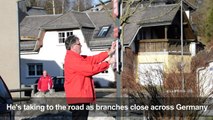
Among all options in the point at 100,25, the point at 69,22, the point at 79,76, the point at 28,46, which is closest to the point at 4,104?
the point at 79,76

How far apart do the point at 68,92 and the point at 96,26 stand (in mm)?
43218

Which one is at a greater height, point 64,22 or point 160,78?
point 64,22

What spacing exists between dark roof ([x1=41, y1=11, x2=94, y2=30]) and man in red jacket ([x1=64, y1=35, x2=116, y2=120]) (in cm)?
4009

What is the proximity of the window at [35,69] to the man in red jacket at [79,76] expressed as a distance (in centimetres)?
4142

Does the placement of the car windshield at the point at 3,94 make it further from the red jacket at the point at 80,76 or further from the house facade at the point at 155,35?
the house facade at the point at 155,35

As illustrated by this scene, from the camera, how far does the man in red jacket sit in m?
7.07

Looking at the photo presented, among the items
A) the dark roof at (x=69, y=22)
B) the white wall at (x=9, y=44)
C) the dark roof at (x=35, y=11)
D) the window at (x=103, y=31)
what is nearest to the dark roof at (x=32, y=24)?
the dark roof at (x=69, y=22)

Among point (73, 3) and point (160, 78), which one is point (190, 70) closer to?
point (160, 78)

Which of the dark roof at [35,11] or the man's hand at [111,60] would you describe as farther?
the dark roof at [35,11]

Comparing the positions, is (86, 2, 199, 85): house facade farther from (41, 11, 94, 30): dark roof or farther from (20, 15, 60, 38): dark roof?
(20, 15, 60, 38): dark roof

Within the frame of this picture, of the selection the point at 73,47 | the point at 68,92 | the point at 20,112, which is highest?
the point at 73,47

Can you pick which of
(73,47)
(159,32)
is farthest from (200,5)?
(73,47)

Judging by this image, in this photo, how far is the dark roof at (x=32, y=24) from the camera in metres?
51.7

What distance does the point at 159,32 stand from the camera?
4881 centimetres
